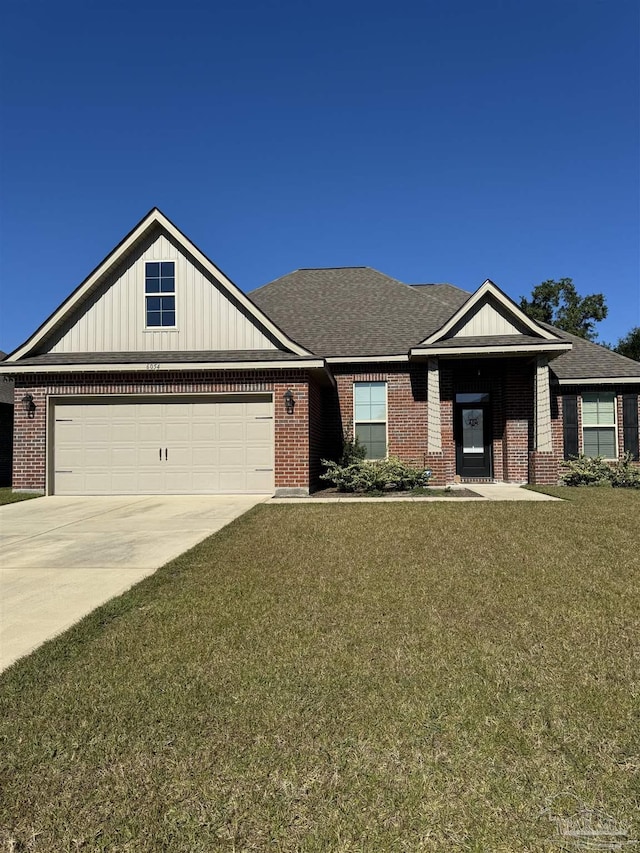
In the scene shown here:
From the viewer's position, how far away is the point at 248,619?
384 cm

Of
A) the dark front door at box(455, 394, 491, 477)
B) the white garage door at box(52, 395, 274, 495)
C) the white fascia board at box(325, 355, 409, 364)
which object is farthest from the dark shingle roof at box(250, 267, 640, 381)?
the white garage door at box(52, 395, 274, 495)

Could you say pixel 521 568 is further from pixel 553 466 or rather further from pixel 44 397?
pixel 44 397

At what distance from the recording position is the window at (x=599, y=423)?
578 inches

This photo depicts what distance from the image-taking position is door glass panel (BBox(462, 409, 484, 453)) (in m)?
15.0

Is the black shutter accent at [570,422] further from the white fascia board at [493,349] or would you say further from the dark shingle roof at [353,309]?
the dark shingle roof at [353,309]

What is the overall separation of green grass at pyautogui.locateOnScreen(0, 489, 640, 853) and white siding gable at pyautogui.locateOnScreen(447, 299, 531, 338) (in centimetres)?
956

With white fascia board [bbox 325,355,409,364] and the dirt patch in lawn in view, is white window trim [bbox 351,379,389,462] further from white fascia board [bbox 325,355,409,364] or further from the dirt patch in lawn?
the dirt patch in lawn

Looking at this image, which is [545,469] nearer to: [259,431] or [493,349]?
[493,349]

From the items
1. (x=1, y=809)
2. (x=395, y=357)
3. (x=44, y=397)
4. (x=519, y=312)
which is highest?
(x=519, y=312)

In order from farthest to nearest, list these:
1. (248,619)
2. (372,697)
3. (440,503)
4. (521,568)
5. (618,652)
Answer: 1. (440,503)
2. (521,568)
3. (248,619)
4. (618,652)
5. (372,697)

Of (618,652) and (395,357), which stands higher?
(395,357)

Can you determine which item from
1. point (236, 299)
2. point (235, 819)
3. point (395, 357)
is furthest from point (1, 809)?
point (395, 357)

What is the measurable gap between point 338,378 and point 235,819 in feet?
42.5

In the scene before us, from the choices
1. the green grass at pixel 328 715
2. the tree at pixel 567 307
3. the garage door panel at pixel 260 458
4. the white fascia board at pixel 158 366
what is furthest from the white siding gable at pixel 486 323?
the tree at pixel 567 307
